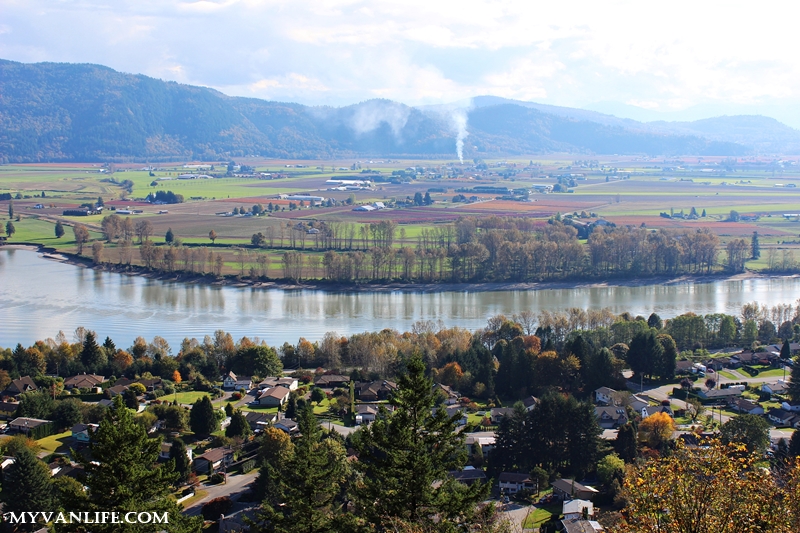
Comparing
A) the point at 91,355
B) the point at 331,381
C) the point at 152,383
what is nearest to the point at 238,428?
the point at 331,381

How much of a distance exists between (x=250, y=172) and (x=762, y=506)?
58331 mm

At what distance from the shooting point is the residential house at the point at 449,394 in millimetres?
11938

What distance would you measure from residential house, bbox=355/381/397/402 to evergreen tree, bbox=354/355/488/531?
7462 mm

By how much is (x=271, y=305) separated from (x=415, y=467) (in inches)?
616

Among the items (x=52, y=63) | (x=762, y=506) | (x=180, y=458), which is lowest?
(x=180, y=458)

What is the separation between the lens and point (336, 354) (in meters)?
14.4

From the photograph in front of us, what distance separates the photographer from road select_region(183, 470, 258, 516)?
841 centimetres

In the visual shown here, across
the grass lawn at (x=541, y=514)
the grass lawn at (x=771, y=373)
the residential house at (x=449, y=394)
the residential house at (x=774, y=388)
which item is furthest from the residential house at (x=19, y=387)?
the grass lawn at (x=771, y=373)

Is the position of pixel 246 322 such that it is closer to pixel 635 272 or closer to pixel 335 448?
pixel 335 448

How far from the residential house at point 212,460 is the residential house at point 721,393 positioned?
6792 mm

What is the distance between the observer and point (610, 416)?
11.2 meters

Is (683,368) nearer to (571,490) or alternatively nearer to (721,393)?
(721,393)

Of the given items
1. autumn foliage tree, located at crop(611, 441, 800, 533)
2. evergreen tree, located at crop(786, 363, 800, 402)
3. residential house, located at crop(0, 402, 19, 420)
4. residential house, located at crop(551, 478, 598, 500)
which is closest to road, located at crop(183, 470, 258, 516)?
residential house, located at crop(551, 478, 598, 500)

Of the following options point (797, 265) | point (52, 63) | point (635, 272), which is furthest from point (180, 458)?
point (52, 63)
